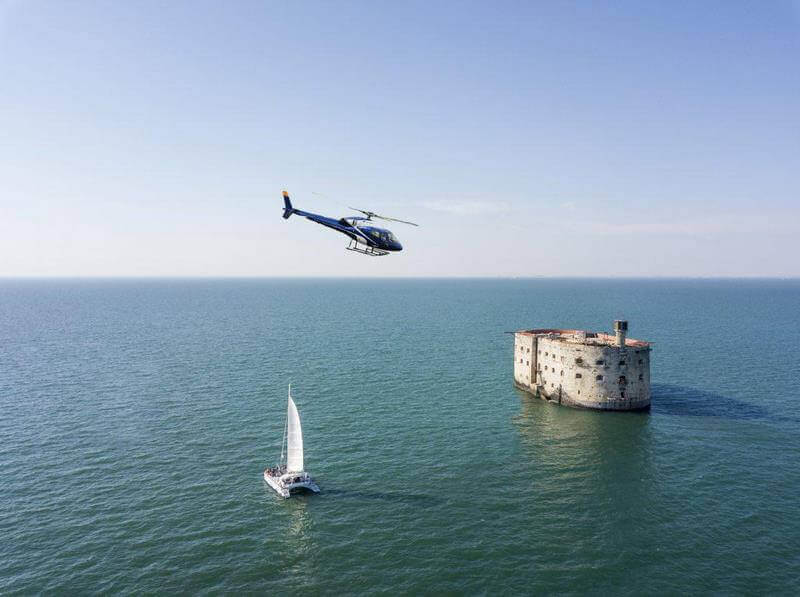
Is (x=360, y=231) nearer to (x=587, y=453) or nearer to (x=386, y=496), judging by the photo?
(x=386, y=496)

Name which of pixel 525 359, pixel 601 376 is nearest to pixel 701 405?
pixel 601 376

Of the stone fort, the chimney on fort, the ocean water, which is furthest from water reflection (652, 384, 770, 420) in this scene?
the chimney on fort

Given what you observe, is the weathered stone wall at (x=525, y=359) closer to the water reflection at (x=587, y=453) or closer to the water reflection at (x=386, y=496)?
the water reflection at (x=587, y=453)

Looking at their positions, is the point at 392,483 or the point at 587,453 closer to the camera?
the point at 392,483

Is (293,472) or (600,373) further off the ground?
(600,373)

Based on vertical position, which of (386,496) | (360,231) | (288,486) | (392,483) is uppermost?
(360,231)

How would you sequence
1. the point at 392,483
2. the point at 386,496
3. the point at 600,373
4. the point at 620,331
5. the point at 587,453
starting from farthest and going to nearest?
the point at 620,331 → the point at 600,373 → the point at 587,453 → the point at 392,483 → the point at 386,496

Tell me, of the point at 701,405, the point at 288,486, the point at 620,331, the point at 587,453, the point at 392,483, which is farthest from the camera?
the point at 701,405

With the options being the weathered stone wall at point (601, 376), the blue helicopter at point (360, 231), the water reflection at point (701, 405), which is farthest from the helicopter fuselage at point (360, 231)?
the water reflection at point (701, 405)

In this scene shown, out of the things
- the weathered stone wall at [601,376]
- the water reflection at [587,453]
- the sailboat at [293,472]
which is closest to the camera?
the sailboat at [293,472]
